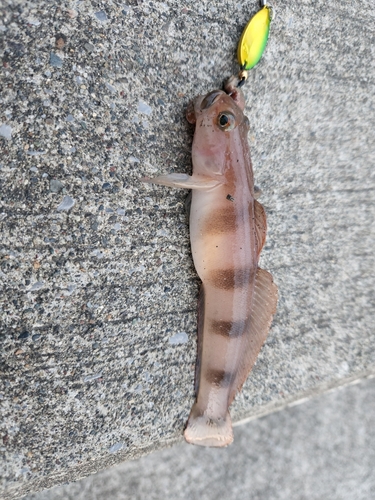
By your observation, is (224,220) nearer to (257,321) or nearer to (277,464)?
(257,321)

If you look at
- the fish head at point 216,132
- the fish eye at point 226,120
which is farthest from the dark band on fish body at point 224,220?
the fish eye at point 226,120

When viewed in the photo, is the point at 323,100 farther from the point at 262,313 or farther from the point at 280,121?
the point at 262,313

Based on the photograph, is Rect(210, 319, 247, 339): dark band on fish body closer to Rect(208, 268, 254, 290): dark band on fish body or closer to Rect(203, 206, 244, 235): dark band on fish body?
Rect(208, 268, 254, 290): dark band on fish body

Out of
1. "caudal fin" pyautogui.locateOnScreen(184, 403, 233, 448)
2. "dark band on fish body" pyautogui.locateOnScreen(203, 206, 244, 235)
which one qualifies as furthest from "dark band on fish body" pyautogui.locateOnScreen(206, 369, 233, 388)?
"dark band on fish body" pyautogui.locateOnScreen(203, 206, 244, 235)

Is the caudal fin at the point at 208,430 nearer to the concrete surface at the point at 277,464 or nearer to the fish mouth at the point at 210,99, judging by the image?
the concrete surface at the point at 277,464

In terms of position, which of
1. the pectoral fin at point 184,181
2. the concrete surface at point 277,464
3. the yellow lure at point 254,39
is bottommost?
the concrete surface at point 277,464

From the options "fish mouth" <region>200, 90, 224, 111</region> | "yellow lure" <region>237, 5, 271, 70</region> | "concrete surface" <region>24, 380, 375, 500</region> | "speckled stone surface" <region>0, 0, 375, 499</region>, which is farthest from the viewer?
"concrete surface" <region>24, 380, 375, 500</region>

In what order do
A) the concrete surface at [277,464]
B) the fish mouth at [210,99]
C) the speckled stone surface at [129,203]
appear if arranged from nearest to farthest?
the speckled stone surface at [129,203] → the fish mouth at [210,99] → the concrete surface at [277,464]

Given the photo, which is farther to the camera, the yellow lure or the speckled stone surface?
the yellow lure
